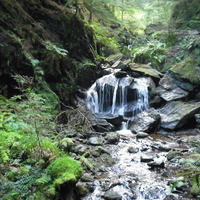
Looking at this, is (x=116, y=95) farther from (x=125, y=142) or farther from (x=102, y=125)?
(x=125, y=142)

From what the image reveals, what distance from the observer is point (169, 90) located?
13.1 meters

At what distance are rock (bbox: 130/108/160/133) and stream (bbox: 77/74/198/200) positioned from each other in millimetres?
410

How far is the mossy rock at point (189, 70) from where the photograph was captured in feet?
40.9

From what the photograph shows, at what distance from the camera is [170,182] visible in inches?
197

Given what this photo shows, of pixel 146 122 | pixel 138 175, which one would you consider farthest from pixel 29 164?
pixel 146 122

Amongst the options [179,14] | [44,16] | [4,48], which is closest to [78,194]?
[4,48]

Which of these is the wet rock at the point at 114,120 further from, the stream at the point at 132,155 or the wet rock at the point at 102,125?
the wet rock at the point at 102,125

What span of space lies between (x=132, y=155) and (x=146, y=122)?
12.3 feet

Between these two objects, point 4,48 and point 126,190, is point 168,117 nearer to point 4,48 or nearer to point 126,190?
point 126,190

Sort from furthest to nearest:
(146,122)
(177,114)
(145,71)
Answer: (145,71)
(177,114)
(146,122)

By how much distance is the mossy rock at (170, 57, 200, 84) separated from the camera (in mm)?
12461

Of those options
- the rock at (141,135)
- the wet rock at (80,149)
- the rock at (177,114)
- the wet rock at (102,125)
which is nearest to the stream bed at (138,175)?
the rock at (141,135)

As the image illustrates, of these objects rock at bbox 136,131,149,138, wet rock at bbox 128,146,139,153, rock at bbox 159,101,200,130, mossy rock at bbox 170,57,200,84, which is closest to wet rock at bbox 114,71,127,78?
mossy rock at bbox 170,57,200,84

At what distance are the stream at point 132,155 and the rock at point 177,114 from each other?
3.04ft
